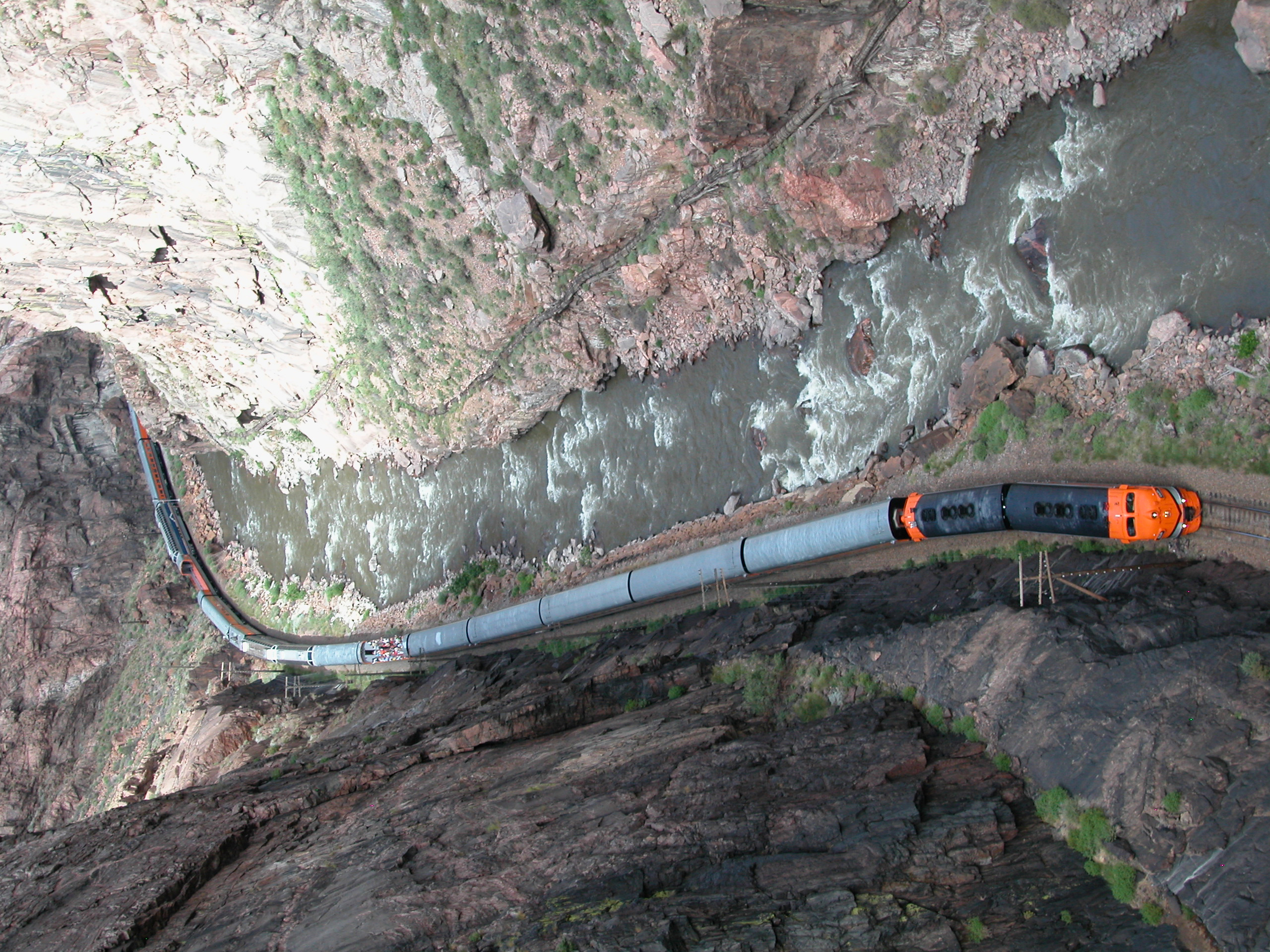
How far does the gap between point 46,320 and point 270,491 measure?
51.2ft

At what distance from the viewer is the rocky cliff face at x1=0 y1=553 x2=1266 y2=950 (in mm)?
13852

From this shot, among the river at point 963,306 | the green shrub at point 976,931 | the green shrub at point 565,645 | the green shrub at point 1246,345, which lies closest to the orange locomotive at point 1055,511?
the green shrub at point 1246,345

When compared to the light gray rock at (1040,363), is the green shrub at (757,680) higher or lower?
lower

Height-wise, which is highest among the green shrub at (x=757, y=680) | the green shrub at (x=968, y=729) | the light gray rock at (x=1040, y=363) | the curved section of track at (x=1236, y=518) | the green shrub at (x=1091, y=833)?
the light gray rock at (x=1040, y=363)

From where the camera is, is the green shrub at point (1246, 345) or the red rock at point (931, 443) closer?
the green shrub at point (1246, 345)

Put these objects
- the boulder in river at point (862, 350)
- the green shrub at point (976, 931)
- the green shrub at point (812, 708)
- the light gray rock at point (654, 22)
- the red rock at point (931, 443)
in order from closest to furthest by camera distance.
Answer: the green shrub at point (976, 931), the green shrub at point (812, 708), the red rock at point (931, 443), the light gray rock at point (654, 22), the boulder in river at point (862, 350)

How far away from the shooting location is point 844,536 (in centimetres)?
2434

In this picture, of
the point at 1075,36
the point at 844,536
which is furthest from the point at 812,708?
the point at 1075,36

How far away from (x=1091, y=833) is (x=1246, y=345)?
10.6m

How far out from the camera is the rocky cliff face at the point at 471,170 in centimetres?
2362

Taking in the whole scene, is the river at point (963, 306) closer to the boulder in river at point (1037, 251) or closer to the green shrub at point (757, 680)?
the boulder in river at point (1037, 251)

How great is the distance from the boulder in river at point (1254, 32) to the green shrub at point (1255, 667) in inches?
475

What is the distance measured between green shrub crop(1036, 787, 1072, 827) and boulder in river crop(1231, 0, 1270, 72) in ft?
49.1

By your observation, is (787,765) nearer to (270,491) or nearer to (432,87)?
(432,87)
